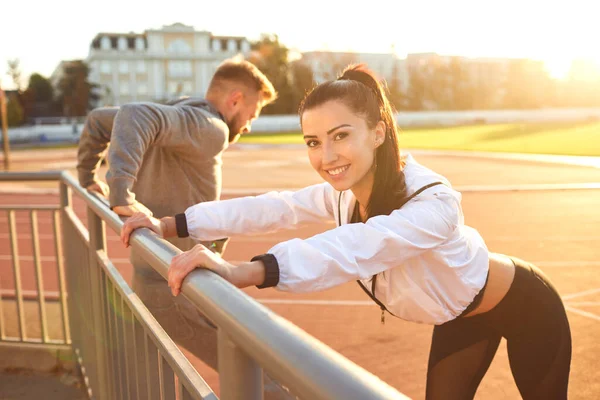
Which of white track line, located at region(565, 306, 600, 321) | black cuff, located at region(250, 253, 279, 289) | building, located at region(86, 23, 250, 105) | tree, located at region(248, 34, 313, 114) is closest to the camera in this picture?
black cuff, located at region(250, 253, 279, 289)

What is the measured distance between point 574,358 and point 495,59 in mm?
108974

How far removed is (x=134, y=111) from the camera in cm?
243

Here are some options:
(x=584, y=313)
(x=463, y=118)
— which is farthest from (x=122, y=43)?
(x=584, y=313)

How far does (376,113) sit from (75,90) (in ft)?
258

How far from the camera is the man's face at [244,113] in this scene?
9.75 ft

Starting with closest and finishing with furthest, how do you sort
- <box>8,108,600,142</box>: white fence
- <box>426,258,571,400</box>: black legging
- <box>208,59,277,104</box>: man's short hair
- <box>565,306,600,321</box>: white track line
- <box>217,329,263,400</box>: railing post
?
1. <box>217,329,263,400</box>: railing post
2. <box>426,258,571,400</box>: black legging
3. <box>208,59,277,104</box>: man's short hair
4. <box>565,306,600,321</box>: white track line
5. <box>8,108,600,142</box>: white fence

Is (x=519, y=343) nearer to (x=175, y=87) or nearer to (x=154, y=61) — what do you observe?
(x=175, y=87)

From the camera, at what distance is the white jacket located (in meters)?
1.58

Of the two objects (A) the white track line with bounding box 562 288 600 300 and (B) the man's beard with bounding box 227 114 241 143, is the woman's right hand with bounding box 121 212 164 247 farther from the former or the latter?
(A) the white track line with bounding box 562 288 600 300

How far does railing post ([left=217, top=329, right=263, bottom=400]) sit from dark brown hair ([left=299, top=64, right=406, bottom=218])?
106 cm

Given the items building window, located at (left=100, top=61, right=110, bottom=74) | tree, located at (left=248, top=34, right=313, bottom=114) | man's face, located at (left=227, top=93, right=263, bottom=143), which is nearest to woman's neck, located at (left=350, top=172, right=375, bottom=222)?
man's face, located at (left=227, top=93, right=263, bottom=143)

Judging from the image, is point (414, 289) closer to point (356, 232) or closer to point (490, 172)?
point (356, 232)

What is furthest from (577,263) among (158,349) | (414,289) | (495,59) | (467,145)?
(495,59)

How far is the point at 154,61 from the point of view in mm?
85438
